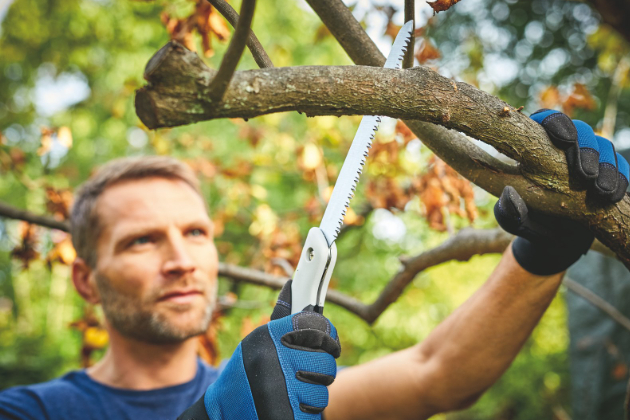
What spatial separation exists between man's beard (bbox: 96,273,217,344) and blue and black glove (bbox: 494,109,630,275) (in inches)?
56.4

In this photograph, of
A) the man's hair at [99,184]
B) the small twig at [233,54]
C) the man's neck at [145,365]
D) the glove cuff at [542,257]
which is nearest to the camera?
the small twig at [233,54]

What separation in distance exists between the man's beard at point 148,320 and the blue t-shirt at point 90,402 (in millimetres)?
263

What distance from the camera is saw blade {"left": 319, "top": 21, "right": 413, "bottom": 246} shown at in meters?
1.24

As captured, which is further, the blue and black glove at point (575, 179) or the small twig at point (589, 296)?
the small twig at point (589, 296)

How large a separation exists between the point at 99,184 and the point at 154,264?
0.71 metres

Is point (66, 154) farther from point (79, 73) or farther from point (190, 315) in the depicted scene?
point (190, 315)

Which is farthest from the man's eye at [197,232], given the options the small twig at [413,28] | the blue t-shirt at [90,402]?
the small twig at [413,28]

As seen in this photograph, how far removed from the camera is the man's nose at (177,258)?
2.04m

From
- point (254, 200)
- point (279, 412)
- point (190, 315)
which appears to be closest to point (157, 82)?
point (279, 412)

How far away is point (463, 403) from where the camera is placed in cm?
210

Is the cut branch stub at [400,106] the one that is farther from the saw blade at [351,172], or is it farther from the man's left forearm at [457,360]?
the man's left forearm at [457,360]

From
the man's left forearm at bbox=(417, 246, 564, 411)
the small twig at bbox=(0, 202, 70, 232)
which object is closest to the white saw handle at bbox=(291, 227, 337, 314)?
the man's left forearm at bbox=(417, 246, 564, 411)

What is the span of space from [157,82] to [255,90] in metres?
0.18

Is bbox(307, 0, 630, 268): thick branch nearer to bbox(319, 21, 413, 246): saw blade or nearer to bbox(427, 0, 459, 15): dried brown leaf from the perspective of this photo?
bbox(319, 21, 413, 246): saw blade
